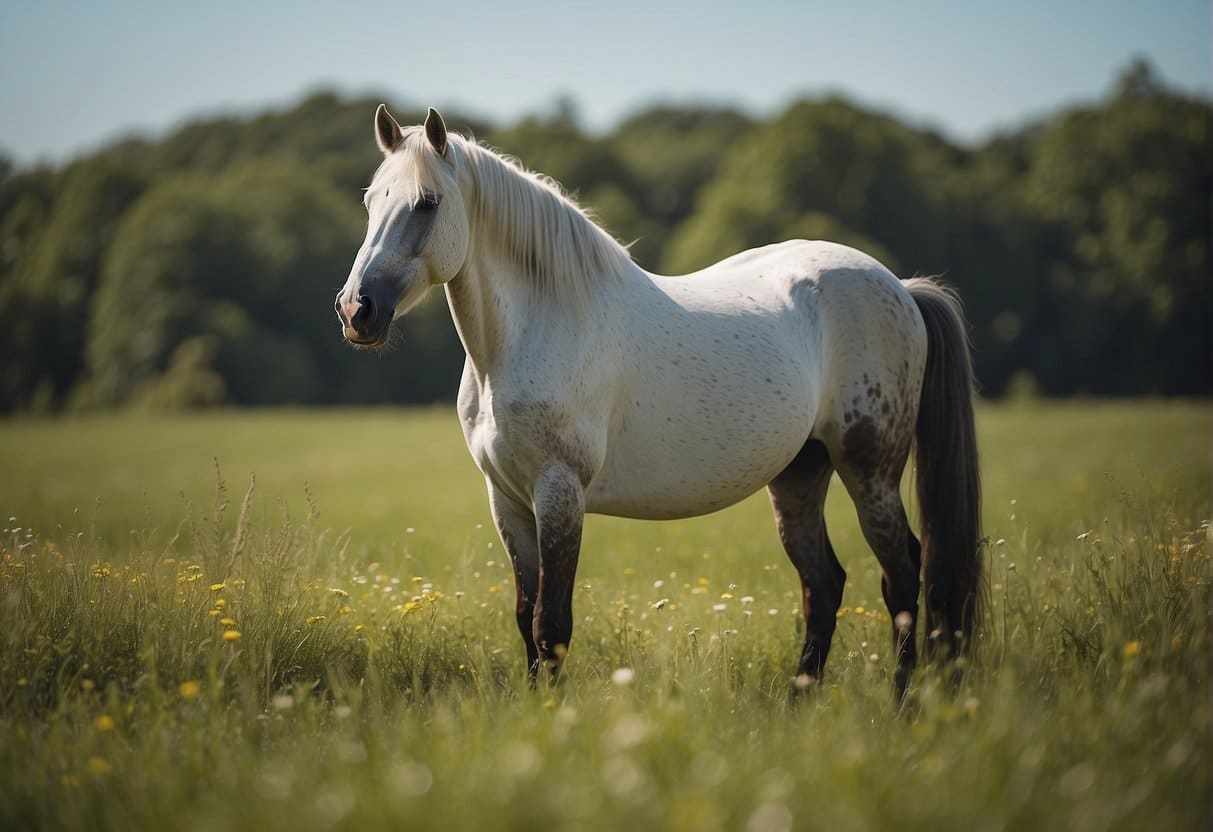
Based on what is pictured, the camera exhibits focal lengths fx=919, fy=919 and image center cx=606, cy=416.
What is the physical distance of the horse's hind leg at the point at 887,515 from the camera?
5121 millimetres

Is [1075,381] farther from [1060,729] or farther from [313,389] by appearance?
[1060,729]

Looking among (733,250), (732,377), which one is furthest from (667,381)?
(733,250)

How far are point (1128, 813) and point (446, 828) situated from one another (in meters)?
1.97

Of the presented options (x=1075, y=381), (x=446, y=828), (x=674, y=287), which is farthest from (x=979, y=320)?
(x=446, y=828)

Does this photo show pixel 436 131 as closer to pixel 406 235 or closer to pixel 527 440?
pixel 406 235

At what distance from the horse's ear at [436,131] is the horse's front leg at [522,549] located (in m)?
1.64

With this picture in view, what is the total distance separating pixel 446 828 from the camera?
8.19ft

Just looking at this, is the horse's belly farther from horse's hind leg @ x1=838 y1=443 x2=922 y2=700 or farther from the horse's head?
the horse's head

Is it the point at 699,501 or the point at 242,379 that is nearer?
the point at 699,501

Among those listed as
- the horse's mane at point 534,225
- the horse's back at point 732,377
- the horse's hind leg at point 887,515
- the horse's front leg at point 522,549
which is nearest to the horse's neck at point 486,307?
the horse's mane at point 534,225

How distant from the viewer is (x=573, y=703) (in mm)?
3793

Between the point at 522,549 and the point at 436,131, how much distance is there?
2027mm

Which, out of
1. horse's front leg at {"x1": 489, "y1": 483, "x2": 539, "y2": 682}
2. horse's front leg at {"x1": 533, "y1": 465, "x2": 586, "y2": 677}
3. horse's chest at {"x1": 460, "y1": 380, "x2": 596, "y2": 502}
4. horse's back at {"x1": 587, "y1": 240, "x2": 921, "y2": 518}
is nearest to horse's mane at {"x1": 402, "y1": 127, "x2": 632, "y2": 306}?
horse's back at {"x1": 587, "y1": 240, "x2": 921, "y2": 518}

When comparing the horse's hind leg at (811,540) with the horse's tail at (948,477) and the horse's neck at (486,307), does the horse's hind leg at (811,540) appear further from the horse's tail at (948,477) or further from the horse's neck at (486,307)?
the horse's neck at (486,307)
